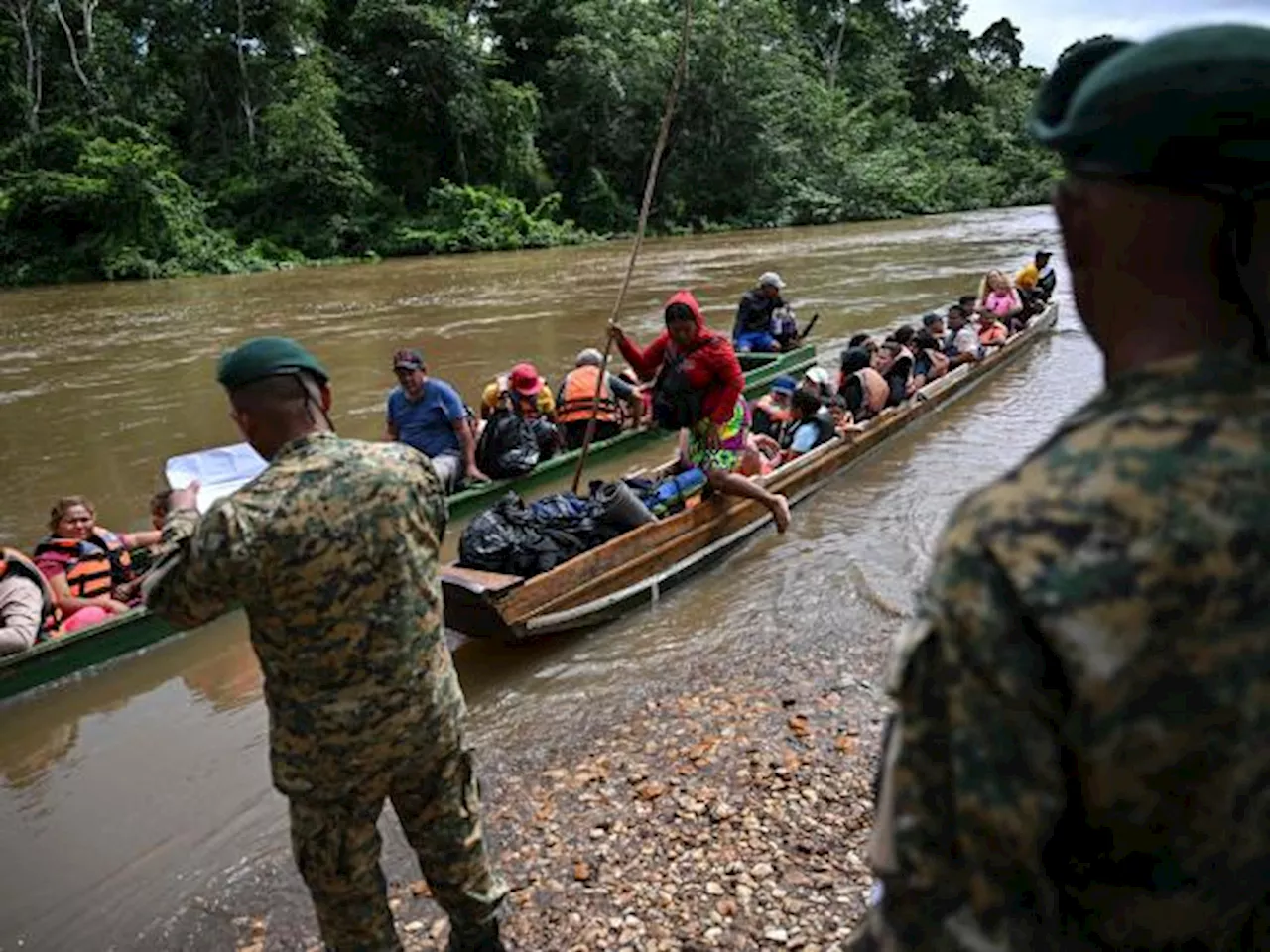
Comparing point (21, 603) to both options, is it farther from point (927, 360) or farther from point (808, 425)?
point (927, 360)

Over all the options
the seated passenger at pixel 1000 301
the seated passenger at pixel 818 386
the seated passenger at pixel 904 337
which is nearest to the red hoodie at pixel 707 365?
the seated passenger at pixel 818 386

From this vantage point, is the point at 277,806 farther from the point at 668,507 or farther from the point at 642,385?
the point at 642,385

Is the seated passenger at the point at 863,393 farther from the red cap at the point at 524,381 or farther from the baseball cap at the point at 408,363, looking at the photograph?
the baseball cap at the point at 408,363

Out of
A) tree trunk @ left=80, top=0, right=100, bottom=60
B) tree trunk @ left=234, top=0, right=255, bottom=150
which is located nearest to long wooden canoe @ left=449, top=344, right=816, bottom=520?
tree trunk @ left=234, top=0, right=255, bottom=150

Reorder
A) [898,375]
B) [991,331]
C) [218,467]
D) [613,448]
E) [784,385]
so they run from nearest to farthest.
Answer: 1. [218,467]
2. [613,448]
3. [898,375]
4. [784,385]
5. [991,331]

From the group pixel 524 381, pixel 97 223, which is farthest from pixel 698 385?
pixel 97 223

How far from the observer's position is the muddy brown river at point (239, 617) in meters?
4.62

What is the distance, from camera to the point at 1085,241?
3.76 ft

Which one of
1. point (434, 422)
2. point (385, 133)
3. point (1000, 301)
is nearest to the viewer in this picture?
point (434, 422)

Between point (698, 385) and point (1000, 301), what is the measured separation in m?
9.08

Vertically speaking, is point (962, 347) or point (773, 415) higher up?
point (962, 347)

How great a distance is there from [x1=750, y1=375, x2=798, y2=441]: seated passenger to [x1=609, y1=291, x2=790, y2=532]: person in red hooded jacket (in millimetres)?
2577

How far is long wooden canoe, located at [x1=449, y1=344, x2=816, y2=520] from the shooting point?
7777 millimetres

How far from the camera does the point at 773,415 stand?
31.0ft
